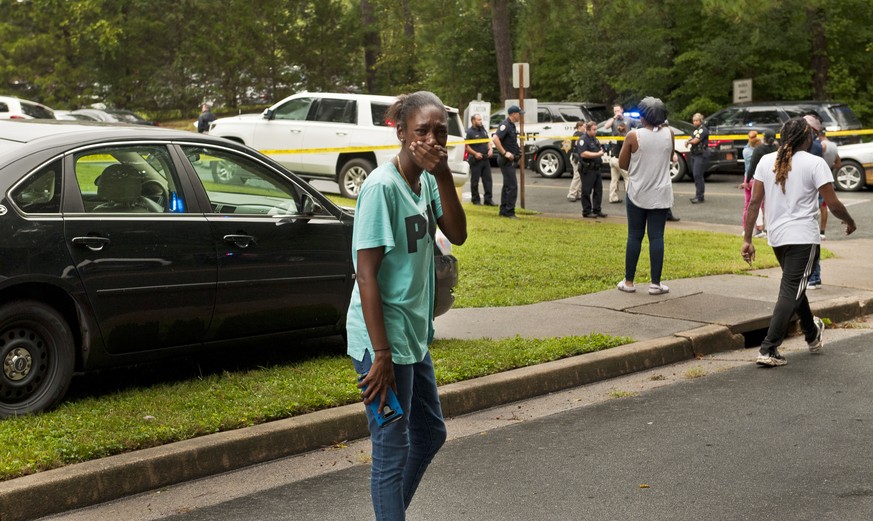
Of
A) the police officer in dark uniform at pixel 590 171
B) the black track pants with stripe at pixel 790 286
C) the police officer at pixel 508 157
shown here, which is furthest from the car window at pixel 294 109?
the black track pants with stripe at pixel 790 286

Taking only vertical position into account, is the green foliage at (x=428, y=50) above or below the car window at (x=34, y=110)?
above

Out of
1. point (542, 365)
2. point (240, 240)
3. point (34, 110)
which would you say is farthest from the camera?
point (34, 110)

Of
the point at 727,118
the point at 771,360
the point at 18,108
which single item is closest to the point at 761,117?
the point at 727,118

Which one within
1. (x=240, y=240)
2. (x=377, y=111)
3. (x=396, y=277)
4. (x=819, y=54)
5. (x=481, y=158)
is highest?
(x=819, y=54)

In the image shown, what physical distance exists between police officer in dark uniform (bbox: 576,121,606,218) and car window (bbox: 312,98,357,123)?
412 cm

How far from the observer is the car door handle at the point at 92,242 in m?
→ 6.03

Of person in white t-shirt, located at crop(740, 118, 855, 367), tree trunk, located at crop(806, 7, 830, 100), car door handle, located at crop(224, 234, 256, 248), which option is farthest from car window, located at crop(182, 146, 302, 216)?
tree trunk, located at crop(806, 7, 830, 100)

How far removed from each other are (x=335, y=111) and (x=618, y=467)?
592 inches

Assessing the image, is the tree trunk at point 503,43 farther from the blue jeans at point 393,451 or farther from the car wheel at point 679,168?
the blue jeans at point 393,451

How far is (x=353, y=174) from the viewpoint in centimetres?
1925

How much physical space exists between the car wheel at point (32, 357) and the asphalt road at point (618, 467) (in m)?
1.16

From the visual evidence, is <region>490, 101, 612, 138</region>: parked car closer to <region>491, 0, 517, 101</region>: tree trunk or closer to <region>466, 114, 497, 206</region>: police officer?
<region>491, 0, 517, 101</region>: tree trunk

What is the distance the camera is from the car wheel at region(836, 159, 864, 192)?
2219cm

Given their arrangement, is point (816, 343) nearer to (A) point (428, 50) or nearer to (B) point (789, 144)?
(B) point (789, 144)
